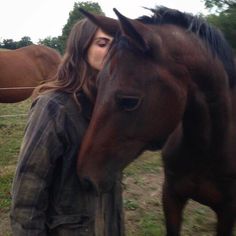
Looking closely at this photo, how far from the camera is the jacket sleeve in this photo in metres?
1.75

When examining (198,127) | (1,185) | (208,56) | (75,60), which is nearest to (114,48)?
(75,60)

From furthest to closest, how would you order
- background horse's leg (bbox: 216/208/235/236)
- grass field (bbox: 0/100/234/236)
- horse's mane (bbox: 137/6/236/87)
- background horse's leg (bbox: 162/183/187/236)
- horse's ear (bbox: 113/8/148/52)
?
grass field (bbox: 0/100/234/236)
background horse's leg (bbox: 162/183/187/236)
background horse's leg (bbox: 216/208/235/236)
horse's mane (bbox: 137/6/236/87)
horse's ear (bbox: 113/8/148/52)

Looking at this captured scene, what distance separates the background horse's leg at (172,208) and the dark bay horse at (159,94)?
46 centimetres

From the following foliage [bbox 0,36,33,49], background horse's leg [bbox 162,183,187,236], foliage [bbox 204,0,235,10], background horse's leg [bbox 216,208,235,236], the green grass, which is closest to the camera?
background horse's leg [bbox 216,208,235,236]

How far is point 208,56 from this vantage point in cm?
202

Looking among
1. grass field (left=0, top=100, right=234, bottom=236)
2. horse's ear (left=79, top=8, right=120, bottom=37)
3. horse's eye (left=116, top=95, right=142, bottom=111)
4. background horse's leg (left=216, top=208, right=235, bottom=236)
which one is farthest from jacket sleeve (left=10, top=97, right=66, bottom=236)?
grass field (left=0, top=100, right=234, bottom=236)

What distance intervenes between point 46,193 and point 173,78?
752mm

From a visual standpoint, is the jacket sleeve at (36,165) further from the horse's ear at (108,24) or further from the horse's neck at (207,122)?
the horse's neck at (207,122)

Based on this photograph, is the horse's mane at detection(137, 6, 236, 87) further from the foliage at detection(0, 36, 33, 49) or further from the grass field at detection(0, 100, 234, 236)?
the foliage at detection(0, 36, 33, 49)

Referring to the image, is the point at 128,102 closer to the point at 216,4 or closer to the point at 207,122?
the point at 207,122

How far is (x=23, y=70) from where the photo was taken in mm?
7965

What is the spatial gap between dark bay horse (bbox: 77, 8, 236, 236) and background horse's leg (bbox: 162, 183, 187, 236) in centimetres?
46

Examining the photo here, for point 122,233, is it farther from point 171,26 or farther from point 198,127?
point 171,26

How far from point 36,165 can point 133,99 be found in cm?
49
